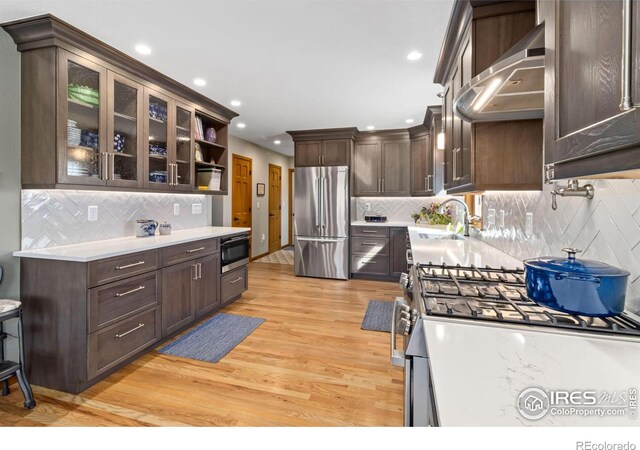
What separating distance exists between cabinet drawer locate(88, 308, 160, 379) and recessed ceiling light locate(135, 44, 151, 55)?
81.4 inches

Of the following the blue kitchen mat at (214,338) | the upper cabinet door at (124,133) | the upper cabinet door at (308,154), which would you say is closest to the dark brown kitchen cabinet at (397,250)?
the upper cabinet door at (308,154)

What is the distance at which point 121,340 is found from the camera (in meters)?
2.29

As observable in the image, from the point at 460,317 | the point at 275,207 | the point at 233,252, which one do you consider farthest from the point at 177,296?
the point at 275,207

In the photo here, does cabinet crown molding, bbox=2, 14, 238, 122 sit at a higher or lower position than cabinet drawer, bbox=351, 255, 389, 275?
higher

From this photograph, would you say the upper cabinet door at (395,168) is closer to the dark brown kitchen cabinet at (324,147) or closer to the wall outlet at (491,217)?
the dark brown kitchen cabinet at (324,147)

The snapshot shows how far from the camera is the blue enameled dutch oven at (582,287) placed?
0.87 meters

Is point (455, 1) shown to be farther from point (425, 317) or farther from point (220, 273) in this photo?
point (220, 273)

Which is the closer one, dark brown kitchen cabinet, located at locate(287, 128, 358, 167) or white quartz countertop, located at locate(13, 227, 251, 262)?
white quartz countertop, located at locate(13, 227, 251, 262)

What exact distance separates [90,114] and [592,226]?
315 cm

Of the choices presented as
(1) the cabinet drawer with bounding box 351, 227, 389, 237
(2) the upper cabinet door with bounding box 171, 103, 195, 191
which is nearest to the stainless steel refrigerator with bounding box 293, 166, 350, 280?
(1) the cabinet drawer with bounding box 351, 227, 389, 237

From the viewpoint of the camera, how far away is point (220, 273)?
349 cm

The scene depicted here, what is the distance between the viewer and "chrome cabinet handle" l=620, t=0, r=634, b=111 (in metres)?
0.53

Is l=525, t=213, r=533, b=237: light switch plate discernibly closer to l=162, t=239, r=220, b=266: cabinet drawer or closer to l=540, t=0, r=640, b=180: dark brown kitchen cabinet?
l=540, t=0, r=640, b=180: dark brown kitchen cabinet

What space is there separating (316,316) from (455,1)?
2965 millimetres
